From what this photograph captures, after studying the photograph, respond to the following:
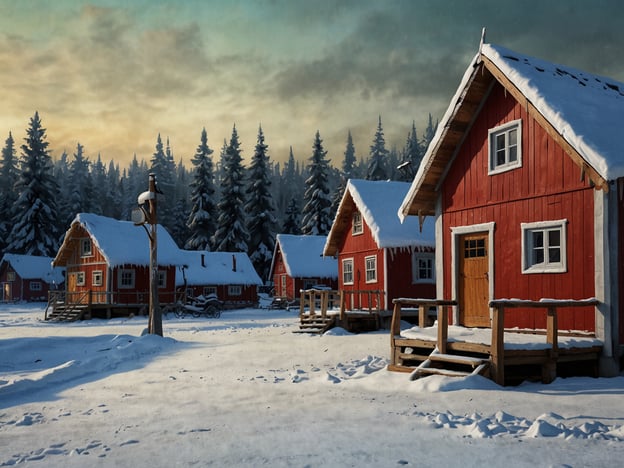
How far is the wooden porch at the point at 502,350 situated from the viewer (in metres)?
9.89

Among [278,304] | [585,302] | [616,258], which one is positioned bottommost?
[278,304]

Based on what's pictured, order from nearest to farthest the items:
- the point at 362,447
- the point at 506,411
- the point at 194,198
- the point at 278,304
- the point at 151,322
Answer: the point at 362,447, the point at 506,411, the point at 151,322, the point at 278,304, the point at 194,198

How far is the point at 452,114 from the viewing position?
14391mm

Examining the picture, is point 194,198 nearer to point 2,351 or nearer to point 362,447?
point 2,351

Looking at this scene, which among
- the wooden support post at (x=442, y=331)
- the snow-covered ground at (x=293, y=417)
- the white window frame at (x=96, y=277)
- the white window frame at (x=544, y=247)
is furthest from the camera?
the white window frame at (x=96, y=277)

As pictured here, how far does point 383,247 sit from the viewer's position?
2345 cm

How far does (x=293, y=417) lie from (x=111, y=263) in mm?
29247

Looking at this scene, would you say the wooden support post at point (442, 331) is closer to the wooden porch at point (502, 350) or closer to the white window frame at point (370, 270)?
the wooden porch at point (502, 350)

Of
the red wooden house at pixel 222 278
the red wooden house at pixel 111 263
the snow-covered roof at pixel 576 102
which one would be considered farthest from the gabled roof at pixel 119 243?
the snow-covered roof at pixel 576 102

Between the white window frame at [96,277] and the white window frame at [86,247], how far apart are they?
1355 mm

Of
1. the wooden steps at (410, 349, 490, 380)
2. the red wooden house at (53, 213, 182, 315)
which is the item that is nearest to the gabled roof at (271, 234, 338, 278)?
the red wooden house at (53, 213, 182, 315)

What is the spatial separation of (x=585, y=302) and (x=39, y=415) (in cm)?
977

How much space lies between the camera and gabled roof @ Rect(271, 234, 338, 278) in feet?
155

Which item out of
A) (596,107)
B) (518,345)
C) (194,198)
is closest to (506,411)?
(518,345)
